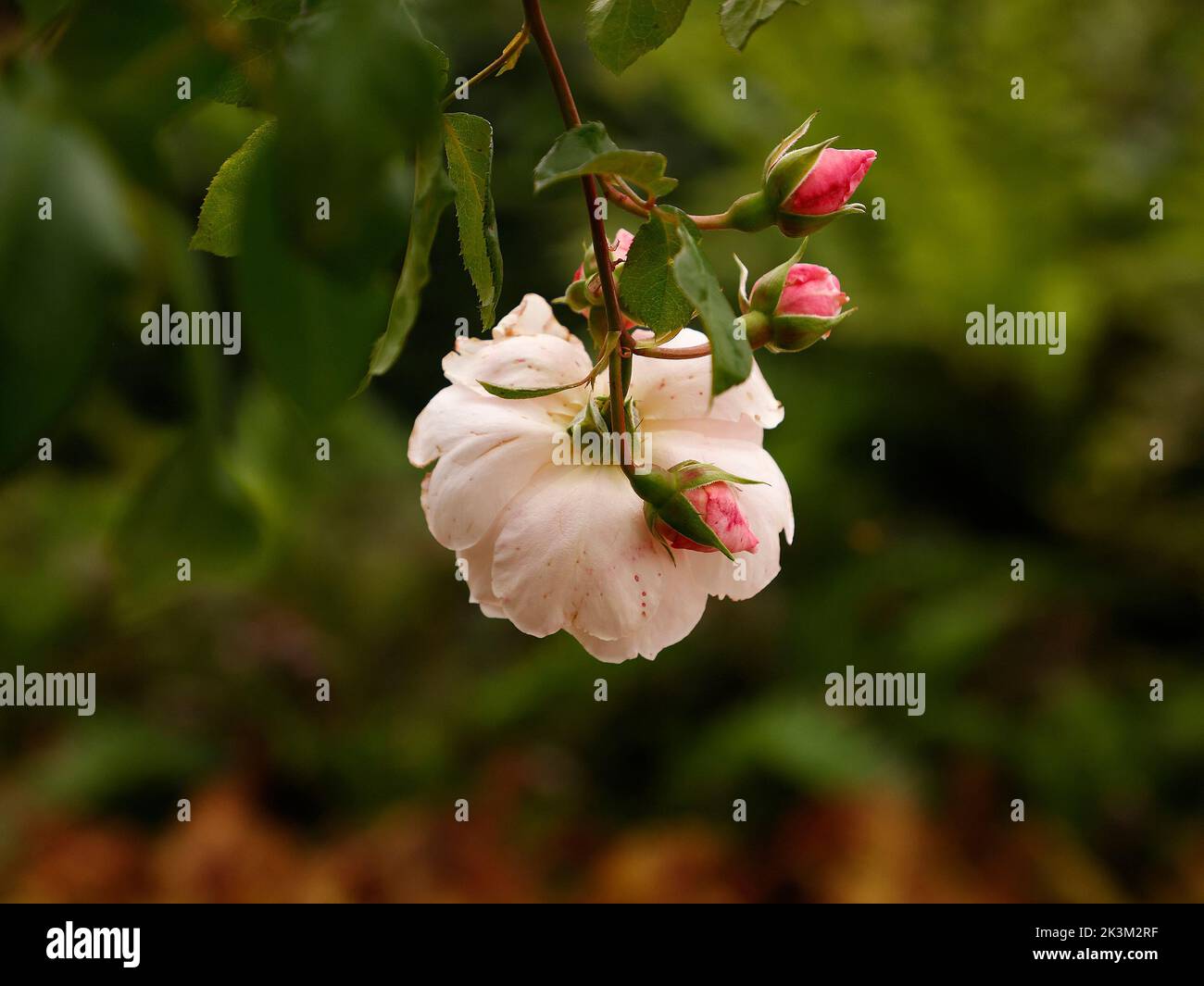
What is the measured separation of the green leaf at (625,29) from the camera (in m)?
0.30

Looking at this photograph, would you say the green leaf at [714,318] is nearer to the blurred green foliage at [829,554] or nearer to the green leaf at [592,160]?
the green leaf at [592,160]

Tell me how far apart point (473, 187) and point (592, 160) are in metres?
0.06

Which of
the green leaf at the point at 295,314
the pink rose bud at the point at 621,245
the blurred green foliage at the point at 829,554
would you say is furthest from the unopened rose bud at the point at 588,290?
the blurred green foliage at the point at 829,554

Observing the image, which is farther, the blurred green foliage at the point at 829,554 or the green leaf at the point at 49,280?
the blurred green foliage at the point at 829,554

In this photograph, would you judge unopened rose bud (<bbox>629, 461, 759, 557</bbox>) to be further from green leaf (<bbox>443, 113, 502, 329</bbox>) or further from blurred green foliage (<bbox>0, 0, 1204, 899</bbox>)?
blurred green foliage (<bbox>0, 0, 1204, 899</bbox>)

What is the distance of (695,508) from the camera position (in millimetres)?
278

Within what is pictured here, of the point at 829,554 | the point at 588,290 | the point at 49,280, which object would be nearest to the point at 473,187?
the point at 588,290

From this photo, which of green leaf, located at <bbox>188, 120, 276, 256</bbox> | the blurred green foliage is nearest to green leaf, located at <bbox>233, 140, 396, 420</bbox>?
green leaf, located at <bbox>188, 120, 276, 256</bbox>

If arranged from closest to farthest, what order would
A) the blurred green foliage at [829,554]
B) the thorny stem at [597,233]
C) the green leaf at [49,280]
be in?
the green leaf at [49,280], the thorny stem at [597,233], the blurred green foliage at [829,554]

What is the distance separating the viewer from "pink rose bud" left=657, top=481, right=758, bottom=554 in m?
0.28

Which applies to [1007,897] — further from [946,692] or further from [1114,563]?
[1114,563]

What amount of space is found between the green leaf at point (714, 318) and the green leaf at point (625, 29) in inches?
3.1

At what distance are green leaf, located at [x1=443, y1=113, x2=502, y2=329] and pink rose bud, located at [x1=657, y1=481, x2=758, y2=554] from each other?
0.07 metres
